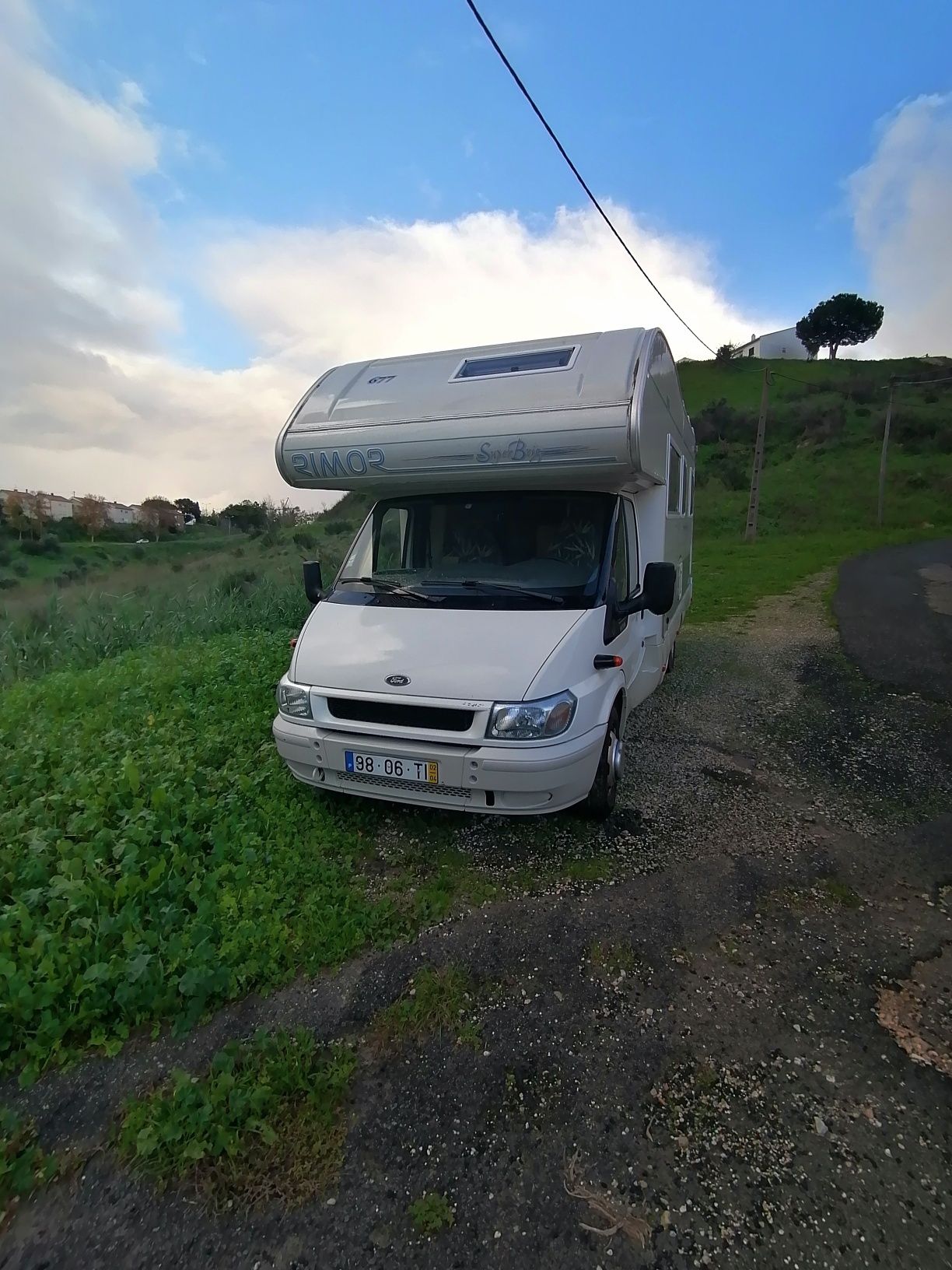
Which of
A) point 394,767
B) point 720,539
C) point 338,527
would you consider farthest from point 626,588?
point 720,539

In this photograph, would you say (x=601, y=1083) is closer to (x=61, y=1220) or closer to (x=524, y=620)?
(x=61, y=1220)

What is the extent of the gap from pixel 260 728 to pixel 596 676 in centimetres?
288

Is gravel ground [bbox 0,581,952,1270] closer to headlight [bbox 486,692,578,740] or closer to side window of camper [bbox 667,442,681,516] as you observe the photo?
headlight [bbox 486,692,578,740]

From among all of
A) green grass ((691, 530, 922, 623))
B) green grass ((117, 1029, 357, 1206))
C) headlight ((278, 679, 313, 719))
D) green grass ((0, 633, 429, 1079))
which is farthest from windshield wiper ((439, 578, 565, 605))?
green grass ((691, 530, 922, 623))

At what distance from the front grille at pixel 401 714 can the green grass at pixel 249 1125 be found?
5.11 ft

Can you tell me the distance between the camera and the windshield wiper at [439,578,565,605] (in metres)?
3.88

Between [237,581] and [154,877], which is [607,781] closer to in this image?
[154,877]

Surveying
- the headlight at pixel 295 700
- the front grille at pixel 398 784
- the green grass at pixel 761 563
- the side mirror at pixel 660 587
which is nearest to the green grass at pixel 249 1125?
the front grille at pixel 398 784

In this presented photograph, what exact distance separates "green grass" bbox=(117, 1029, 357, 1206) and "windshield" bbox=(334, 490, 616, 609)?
247 cm

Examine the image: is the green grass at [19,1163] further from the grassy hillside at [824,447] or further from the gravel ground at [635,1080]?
the grassy hillside at [824,447]

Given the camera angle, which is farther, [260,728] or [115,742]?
[260,728]

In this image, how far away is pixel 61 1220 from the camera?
6.24 feet

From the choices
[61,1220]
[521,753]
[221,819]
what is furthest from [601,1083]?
[221,819]

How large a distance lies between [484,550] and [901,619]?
909 centimetres
